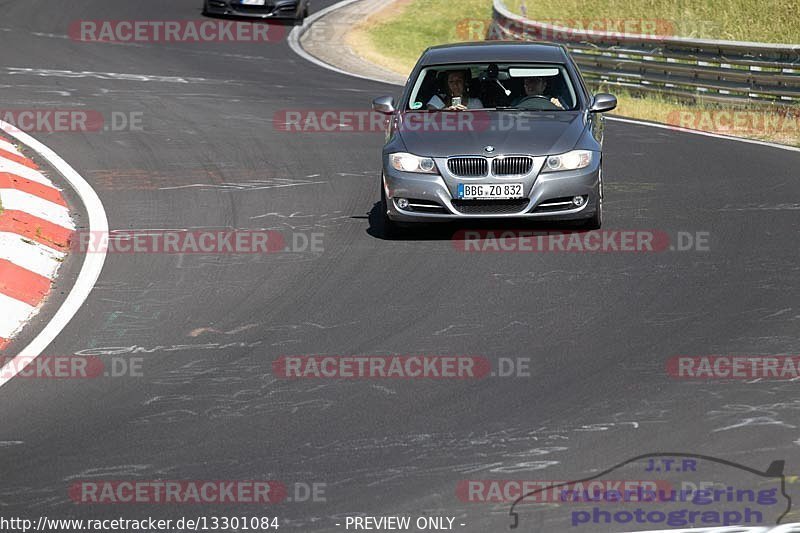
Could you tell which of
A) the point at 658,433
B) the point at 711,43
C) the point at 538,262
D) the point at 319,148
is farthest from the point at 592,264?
the point at 711,43

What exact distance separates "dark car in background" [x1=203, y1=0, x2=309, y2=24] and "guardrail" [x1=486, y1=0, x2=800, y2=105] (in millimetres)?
7984

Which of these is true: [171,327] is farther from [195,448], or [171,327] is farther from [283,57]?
[283,57]

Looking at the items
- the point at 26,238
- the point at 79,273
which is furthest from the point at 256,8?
the point at 79,273

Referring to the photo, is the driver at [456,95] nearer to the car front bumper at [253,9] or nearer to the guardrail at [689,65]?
the guardrail at [689,65]

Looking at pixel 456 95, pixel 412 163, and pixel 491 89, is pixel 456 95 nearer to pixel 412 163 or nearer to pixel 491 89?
pixel 491 89

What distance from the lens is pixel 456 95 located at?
1200 cm

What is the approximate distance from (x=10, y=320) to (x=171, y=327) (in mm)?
1093

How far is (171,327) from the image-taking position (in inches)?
342

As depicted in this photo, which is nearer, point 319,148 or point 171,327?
point 171,327

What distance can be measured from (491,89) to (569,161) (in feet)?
4.60

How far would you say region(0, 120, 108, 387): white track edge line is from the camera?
8.16 meters

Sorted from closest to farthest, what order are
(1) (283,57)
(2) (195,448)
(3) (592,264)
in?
(2) (195,448)
(3) (592,264)
(1) (283,57)

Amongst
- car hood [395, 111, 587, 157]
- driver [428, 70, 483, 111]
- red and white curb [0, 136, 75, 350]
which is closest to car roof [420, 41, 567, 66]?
driver [428, 70, 483, 111]

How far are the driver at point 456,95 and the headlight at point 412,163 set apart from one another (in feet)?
3.31
